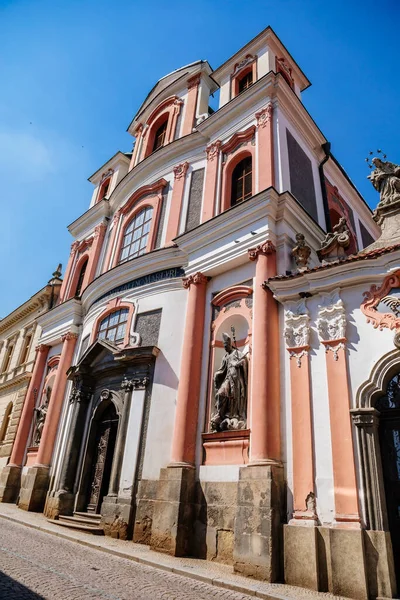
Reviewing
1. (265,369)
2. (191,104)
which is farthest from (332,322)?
(191,104)

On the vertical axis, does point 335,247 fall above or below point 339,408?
above

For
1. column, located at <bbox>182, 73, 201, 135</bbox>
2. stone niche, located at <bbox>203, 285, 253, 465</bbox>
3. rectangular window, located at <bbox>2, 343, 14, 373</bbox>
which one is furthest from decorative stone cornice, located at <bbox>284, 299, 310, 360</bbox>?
rectangular window, located at <bbox>2, 343, 14, 373</bbox>

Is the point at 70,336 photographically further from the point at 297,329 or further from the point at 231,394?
the point at 297,329

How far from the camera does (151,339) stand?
1179cm

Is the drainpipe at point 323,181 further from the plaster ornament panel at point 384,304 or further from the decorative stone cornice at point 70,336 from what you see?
the decorative stone cornice at point 70,336

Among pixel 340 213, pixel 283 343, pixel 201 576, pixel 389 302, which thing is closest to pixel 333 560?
pixel 201 576

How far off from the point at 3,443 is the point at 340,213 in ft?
58.9

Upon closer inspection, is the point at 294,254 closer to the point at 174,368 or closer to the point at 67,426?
the point at 174,368

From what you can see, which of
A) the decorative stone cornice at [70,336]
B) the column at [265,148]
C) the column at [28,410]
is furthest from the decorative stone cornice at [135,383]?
the column at [28,410]

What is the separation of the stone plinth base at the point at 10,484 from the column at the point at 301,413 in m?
12.6

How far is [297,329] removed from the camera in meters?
8.62

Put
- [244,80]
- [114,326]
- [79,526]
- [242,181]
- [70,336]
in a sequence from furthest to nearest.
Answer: [70,336]
[244,80]
[114,326]
[242,181]
[79,526]

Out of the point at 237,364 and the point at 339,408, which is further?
the point at 237,364

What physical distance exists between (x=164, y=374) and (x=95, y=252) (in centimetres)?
886
